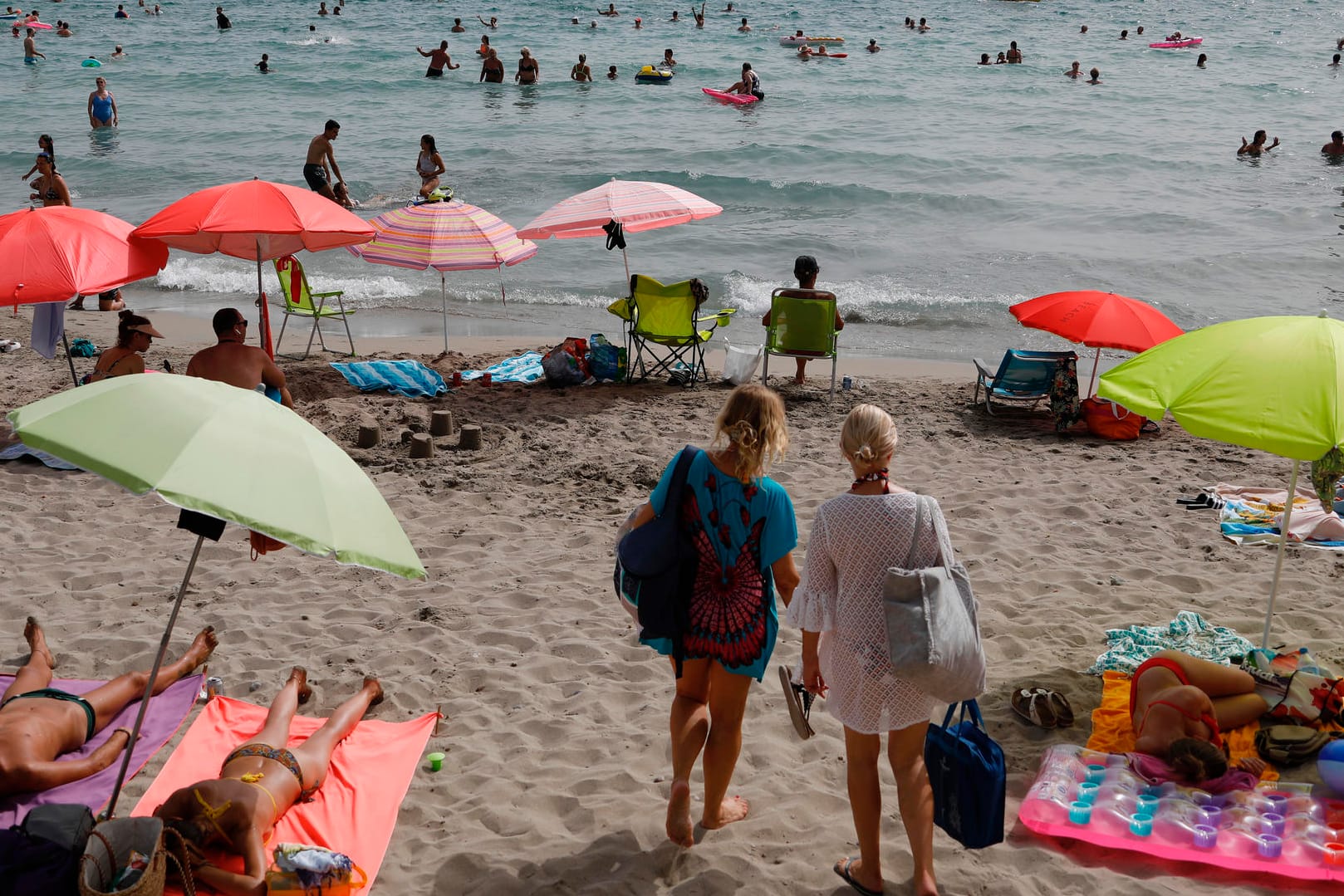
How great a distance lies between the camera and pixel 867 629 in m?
3.18

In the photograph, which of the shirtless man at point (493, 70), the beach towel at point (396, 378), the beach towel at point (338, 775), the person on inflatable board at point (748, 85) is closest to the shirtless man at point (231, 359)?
the beach towel at point (396, 378)

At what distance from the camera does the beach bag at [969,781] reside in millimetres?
3229

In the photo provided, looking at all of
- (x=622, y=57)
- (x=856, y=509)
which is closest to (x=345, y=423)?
(x=856, y=509)

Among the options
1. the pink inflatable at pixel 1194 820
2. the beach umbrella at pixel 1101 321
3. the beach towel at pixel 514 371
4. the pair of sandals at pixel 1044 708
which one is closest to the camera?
the pink inflatable at pixel 1194 820

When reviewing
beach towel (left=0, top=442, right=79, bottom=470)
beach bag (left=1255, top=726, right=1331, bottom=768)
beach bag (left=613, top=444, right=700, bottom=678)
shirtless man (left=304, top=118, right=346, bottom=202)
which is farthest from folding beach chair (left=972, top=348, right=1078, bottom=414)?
shirtless man (left=304, top=118, right=346, bottom=202)

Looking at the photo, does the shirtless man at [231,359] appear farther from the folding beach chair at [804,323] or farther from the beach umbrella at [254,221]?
the folding beach chair at [804,323]

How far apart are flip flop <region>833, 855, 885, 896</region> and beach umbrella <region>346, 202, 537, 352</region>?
6.33 metres

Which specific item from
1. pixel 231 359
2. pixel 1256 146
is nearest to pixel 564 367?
pixel 231 359

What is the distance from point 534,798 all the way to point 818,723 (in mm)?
1201

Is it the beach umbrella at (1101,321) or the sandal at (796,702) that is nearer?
the sandal at (796,702)

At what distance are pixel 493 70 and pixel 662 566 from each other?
2643cm

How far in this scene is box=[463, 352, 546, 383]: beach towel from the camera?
941 cm

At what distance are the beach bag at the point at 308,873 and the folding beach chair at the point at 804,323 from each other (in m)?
6.18

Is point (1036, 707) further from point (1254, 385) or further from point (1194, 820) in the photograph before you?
point (1254, 385)
